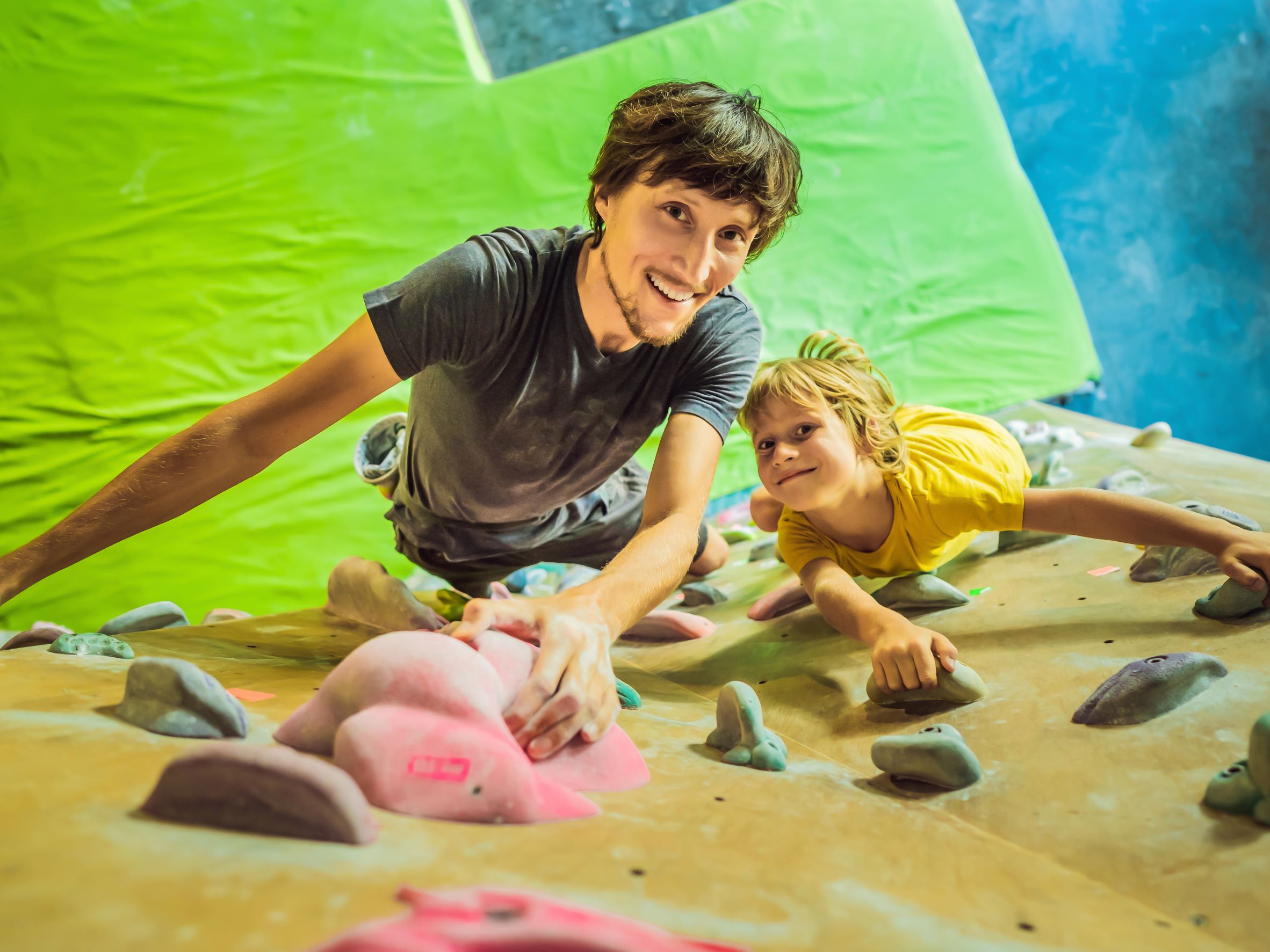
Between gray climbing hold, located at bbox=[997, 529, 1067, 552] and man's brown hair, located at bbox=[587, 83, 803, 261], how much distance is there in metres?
0.64

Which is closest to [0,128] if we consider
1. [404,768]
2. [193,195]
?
[193,195]

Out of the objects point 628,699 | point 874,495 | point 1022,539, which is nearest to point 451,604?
point 628,699

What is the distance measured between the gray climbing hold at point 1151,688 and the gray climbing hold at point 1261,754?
0.18m

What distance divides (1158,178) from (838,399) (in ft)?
6.88

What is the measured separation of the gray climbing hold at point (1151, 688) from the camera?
34.9 inches

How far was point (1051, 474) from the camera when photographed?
5.65 feet

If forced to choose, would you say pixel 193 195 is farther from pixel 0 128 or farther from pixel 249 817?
pixel 249 817

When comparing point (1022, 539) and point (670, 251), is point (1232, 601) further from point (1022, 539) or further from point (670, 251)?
point (670, 251)

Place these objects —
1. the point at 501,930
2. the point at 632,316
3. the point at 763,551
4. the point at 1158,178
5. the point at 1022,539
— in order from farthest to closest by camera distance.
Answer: the point at 1158,178
the point at 763,551
the point at 1022,539
the point at 632,316
the point at 501,930

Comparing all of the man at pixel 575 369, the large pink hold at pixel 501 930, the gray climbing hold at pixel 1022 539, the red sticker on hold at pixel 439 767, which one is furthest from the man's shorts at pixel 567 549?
the large pink hold at pixel 501 930

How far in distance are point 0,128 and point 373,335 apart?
1342 millimetres

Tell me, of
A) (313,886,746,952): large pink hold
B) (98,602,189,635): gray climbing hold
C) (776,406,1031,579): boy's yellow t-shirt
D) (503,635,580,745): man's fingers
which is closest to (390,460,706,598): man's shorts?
(776,406,1031,579): boy's yellow t-shirt

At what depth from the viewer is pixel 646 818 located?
0.71 meters

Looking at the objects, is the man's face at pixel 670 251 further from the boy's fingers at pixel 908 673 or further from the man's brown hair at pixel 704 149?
the boy's fingers at pixel 908 673
